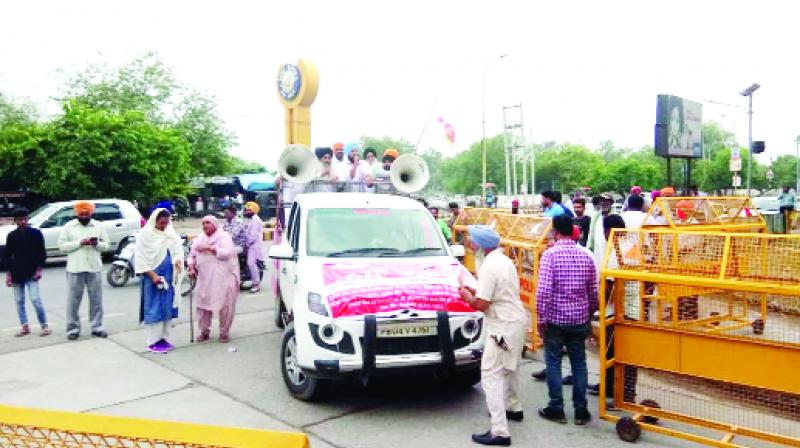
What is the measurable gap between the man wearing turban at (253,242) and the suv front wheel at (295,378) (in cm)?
664

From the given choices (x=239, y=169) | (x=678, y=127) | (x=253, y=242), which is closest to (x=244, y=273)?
(x=253, y=242)

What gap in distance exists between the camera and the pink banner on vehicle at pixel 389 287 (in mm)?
5596

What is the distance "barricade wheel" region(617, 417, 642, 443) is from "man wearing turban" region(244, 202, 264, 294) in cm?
903

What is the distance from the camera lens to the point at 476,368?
19.9ft

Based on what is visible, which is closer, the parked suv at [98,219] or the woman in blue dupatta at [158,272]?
the woman in blue dupatta at [158,272]

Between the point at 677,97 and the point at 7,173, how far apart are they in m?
25.2

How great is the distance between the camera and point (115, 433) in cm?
224

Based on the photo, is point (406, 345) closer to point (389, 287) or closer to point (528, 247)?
point (389, 287)

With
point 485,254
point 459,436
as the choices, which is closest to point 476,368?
point 459,436

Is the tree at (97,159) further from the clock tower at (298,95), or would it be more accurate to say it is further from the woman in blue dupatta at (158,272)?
the woman in blue dupatta at (158,272)

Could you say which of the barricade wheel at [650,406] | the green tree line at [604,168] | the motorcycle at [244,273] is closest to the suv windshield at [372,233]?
the barricade wheel at [650,406]

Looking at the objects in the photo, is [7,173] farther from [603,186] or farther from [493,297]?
[603,186]

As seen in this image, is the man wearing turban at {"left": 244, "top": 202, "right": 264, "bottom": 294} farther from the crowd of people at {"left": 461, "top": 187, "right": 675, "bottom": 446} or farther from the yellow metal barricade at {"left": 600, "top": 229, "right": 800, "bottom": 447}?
the yellow metal barricade at {"left": 600, "top": 229, "right": 800, "bottom": 447}

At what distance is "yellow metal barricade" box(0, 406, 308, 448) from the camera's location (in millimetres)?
2170
